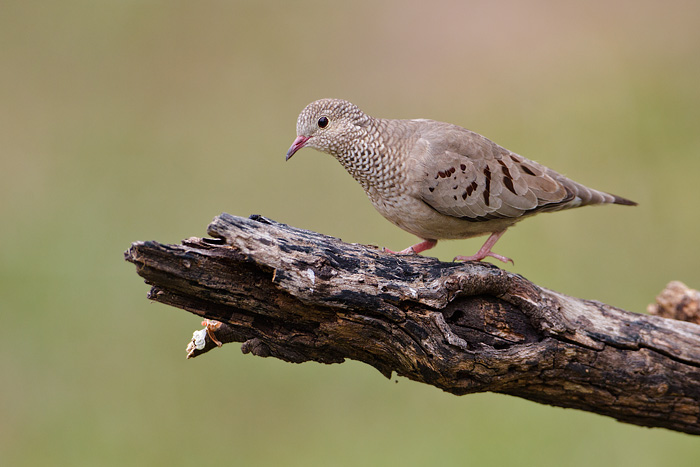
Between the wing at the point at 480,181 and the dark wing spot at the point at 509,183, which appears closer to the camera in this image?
the wing at the point at 480,181

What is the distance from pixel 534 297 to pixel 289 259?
3.73 ft

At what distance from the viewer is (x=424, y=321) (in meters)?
2.83

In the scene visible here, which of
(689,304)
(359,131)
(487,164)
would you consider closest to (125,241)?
(359,131)

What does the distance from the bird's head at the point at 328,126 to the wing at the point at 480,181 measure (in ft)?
1.23

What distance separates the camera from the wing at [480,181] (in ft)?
11.8

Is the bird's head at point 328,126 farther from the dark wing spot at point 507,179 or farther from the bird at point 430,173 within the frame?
the dark wing spot at point 507,179

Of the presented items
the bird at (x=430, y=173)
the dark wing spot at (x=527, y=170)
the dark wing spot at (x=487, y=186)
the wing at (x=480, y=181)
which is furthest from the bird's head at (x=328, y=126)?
the dark wing spot at (x=527, y=170)

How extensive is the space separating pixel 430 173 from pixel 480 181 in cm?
28

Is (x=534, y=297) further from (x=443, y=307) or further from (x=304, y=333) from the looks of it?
(x=304, y=333)

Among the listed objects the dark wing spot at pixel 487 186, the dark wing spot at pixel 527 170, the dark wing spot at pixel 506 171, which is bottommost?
the dark wing spot at pixel 487 186

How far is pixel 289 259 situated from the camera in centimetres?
269

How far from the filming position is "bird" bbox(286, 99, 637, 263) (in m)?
3.62

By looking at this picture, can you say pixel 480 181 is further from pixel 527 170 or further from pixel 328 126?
pixel 328 126

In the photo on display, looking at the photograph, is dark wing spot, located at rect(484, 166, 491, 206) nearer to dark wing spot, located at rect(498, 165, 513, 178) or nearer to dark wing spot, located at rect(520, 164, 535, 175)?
dark wing spot, located at rect(498, 165, 513, 178)
